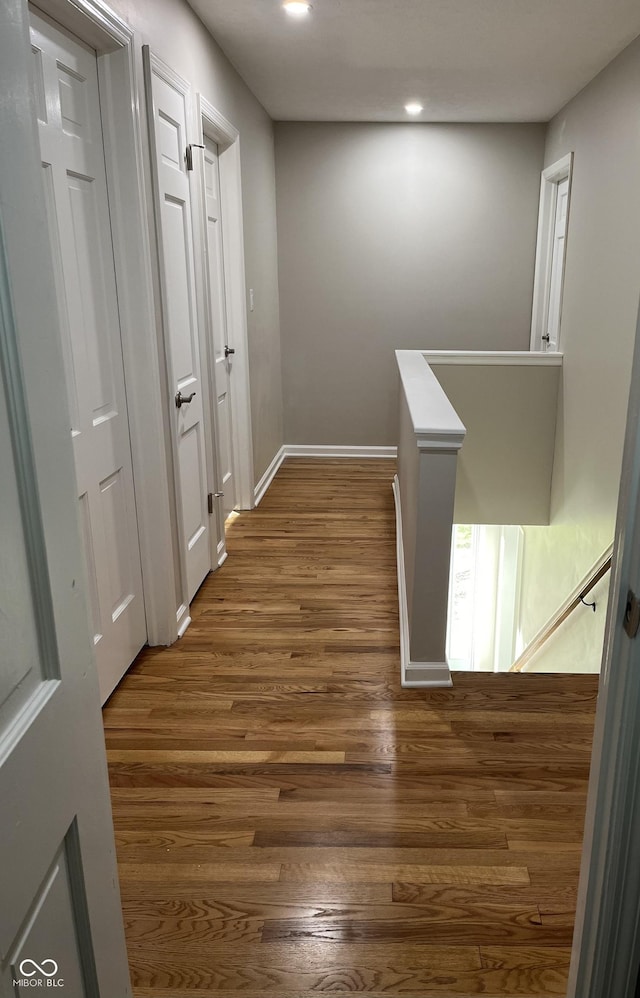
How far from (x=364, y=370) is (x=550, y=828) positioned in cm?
442

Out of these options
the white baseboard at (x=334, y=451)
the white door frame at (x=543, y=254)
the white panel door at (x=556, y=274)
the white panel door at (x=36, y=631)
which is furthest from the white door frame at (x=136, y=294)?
the white door frame at (x=543, y=254)

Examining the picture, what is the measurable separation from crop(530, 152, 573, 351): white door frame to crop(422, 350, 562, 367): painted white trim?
0.71 m

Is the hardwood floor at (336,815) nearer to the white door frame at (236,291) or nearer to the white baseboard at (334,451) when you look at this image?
the white door frame at (236,291)

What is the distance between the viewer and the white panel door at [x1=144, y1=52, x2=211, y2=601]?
2.61 meters

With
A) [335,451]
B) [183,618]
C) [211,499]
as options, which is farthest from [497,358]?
[183,618]

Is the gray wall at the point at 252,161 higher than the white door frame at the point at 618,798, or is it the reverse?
the gray wall at the point at 252,161

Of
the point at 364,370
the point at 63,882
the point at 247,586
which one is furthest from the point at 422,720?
the point at 364,370

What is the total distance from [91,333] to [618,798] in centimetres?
200

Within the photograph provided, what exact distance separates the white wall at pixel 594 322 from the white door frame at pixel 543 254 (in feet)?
0.59

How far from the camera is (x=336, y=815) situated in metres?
1.96

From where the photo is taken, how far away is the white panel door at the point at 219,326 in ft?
12.6

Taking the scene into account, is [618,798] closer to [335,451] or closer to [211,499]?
[211,499]

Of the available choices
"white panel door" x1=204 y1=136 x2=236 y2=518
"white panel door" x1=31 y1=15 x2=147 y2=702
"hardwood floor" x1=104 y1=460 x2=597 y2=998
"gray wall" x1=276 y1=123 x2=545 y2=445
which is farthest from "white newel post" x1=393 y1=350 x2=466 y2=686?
"gray wall" x1=276 y1=123 x2=545 y2=445

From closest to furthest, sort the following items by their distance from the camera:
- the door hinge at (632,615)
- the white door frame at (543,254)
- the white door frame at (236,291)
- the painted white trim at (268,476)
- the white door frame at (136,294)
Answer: the door hinge at (632,615)
the white door frame at (136,294)
the white door frame at (236,291)
the painted white trim at (268,476)
the white door frame at (543,254)
